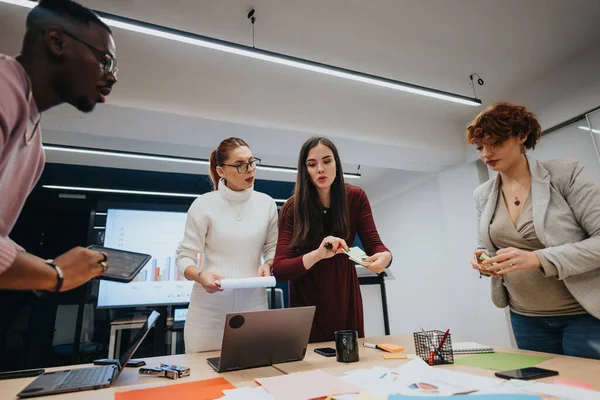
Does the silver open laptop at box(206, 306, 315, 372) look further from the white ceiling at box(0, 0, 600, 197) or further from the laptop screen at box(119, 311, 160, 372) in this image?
the white ceiling at box(0, 0, 600, 197)

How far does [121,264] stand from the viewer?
862 millimetres

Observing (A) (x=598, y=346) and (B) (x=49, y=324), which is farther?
(B) (x=49, y=324)

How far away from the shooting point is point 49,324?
424 centimetres

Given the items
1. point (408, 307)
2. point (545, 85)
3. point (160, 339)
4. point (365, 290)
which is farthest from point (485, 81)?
point (160, 339)

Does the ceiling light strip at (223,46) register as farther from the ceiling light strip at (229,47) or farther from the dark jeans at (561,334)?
the dark jeans at (561,334)

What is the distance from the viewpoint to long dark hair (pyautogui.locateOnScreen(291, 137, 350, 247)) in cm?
154

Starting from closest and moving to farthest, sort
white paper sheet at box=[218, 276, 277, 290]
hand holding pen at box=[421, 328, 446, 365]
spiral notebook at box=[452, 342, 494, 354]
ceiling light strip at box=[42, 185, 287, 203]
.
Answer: hand holding pen at box=[421, 328, 446, 365] < spiral notebook at box=[452, 342, 494, 354] < white paper sheet at box=[218, 276, 277, 290] < ceiling light strip at box=[42, 185, 287, 203]

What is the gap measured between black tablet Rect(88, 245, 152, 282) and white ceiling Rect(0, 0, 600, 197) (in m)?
2.37

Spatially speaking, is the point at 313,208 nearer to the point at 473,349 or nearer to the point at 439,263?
the point at 473,349

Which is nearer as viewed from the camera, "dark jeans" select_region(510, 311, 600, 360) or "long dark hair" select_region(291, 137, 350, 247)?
"dark jeans" select_region(510, 311, 600, 360)

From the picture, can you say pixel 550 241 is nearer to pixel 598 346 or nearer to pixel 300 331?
pixel 598 346

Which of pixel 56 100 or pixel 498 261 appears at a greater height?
pixel 56 100

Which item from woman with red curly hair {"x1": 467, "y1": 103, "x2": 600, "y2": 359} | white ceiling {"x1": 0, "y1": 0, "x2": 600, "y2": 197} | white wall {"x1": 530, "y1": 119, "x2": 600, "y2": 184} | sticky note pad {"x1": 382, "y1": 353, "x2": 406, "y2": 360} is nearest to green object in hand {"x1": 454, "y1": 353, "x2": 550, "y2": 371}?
sticky note pad {"x1": 382, "y1": 353, "x2": 406, "y2": 360}

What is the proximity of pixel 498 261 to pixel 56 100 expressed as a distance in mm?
1439
